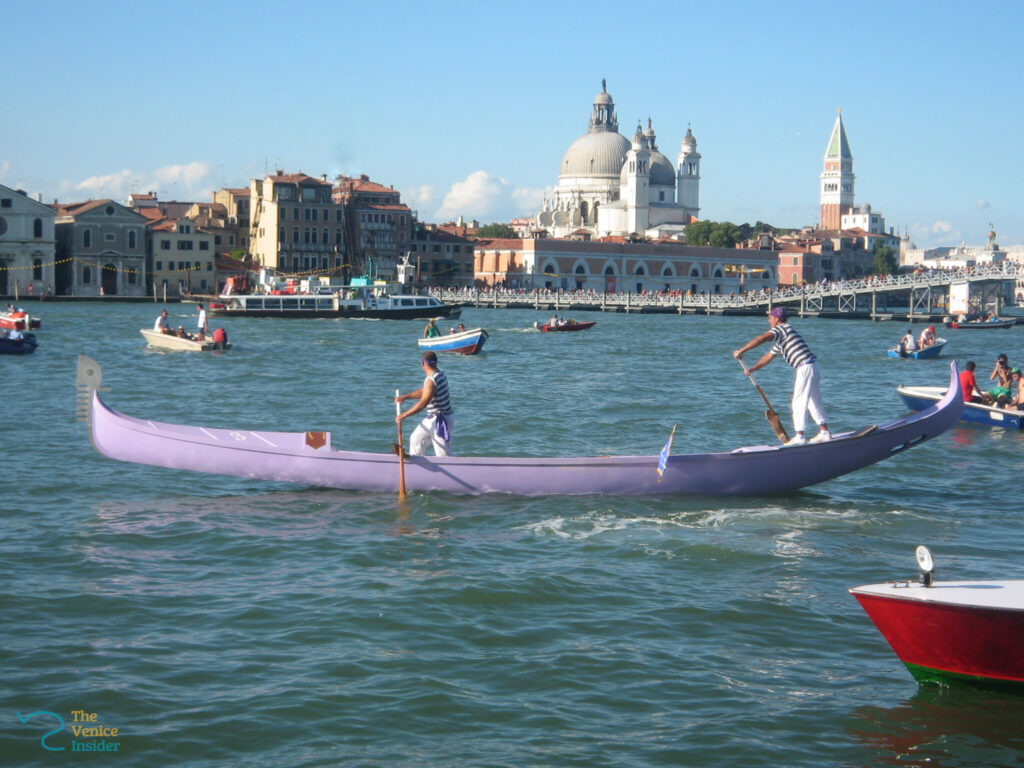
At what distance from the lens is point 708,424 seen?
1755 centimetres

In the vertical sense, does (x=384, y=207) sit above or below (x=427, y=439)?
above

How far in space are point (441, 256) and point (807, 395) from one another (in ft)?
248

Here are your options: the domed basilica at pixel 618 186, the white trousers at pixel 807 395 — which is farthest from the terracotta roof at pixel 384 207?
the white trousers at pixel 807 395

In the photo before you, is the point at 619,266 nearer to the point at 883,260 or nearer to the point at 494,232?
the point at 494,232

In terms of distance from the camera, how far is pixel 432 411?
10.2 meters

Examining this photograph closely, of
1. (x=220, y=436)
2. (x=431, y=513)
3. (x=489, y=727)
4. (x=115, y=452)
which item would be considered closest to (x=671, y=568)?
(x=431, y=513)

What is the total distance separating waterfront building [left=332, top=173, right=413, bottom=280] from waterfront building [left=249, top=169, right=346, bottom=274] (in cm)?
142

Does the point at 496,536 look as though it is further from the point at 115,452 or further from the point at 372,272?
the point at 372,272

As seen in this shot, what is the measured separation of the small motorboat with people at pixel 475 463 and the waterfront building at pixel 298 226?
202 feet

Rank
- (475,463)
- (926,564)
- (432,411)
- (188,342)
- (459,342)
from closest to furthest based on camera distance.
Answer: (926,564) < (432,411) < (475,463) < (188,342) < (459,342)

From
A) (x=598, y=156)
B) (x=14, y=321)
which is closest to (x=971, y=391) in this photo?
(x=14, y=321)

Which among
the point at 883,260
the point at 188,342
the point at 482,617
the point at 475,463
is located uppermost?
the point at 883,260

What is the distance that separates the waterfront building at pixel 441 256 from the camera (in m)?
83.1

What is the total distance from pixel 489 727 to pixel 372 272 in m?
64.4
